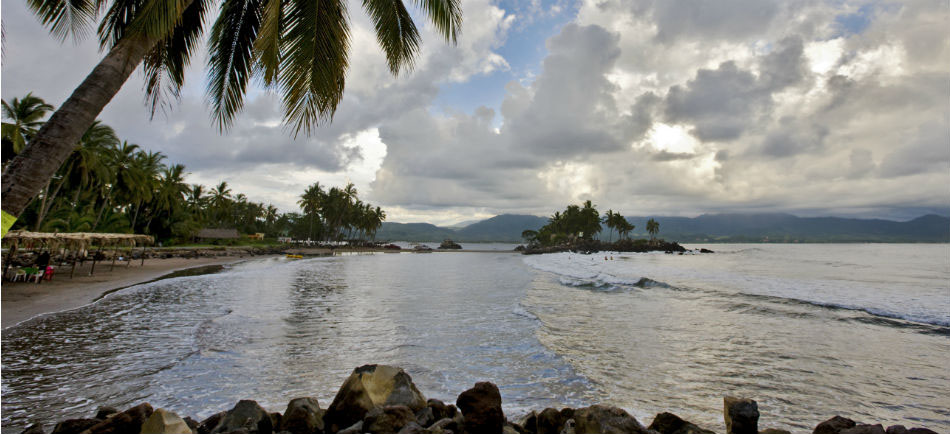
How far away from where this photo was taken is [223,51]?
243 inches

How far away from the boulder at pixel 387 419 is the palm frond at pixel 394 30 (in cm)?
493

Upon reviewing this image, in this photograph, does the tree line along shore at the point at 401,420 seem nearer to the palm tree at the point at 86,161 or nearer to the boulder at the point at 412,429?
the boulder at the point at 412,429

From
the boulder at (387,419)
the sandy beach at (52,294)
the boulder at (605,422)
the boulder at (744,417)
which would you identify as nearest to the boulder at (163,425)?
the boulder at (387,419)

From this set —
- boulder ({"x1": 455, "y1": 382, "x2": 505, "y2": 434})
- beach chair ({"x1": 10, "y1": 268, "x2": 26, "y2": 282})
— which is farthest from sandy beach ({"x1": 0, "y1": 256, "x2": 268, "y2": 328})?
boulder ({"x1": 455, "y1": 382, "x2": 505, "y2": 434})

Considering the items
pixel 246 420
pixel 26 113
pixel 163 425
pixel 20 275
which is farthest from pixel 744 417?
pixel 26 113

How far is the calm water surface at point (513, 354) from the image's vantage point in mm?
5066

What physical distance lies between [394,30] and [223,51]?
268cm

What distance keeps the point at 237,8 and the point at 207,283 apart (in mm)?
16246

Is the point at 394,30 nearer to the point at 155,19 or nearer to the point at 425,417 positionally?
the point at 155,19

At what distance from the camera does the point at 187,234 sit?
181 feet

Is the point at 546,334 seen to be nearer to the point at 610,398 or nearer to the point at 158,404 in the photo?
the point at 610,398

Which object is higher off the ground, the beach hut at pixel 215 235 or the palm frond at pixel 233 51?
the palm frond at pixel 233 51

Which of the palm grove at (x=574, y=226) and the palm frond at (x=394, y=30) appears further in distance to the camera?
the palm grove at (x=574, y=226)

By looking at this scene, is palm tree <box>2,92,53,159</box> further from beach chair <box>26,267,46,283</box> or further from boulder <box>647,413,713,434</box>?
boulder <box>647,413,713,434</box>
